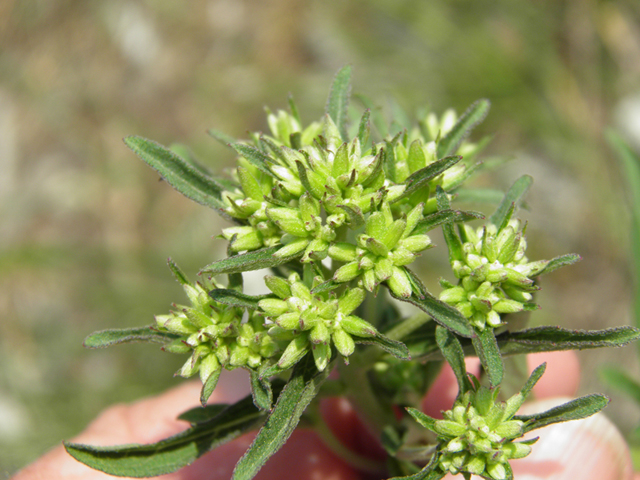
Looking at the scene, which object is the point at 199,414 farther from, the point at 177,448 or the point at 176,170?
the point at 176,170

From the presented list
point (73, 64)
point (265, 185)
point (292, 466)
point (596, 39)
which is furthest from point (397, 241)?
point (73, 64)

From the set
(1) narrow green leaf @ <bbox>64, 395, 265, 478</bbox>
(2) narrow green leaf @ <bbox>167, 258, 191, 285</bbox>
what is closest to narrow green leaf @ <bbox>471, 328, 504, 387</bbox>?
(1) narrow green leaf @ <bbox>64, 395, 265, 478</bbox>

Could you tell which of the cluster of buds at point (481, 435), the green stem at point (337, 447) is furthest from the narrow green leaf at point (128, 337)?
the cluster of buds at point (481, 435)

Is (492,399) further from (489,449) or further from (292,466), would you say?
(292,466)

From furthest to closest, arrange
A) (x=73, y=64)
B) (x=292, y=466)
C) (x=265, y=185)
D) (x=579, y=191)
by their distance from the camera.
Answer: (x=73, y=64) < (x=579, y=191) < (x=292, y=466) < (x=265, y=185)

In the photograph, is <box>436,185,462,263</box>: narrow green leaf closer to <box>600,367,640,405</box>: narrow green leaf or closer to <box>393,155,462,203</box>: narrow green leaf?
<box>393,155,462,203</box>: narrow green leaf
